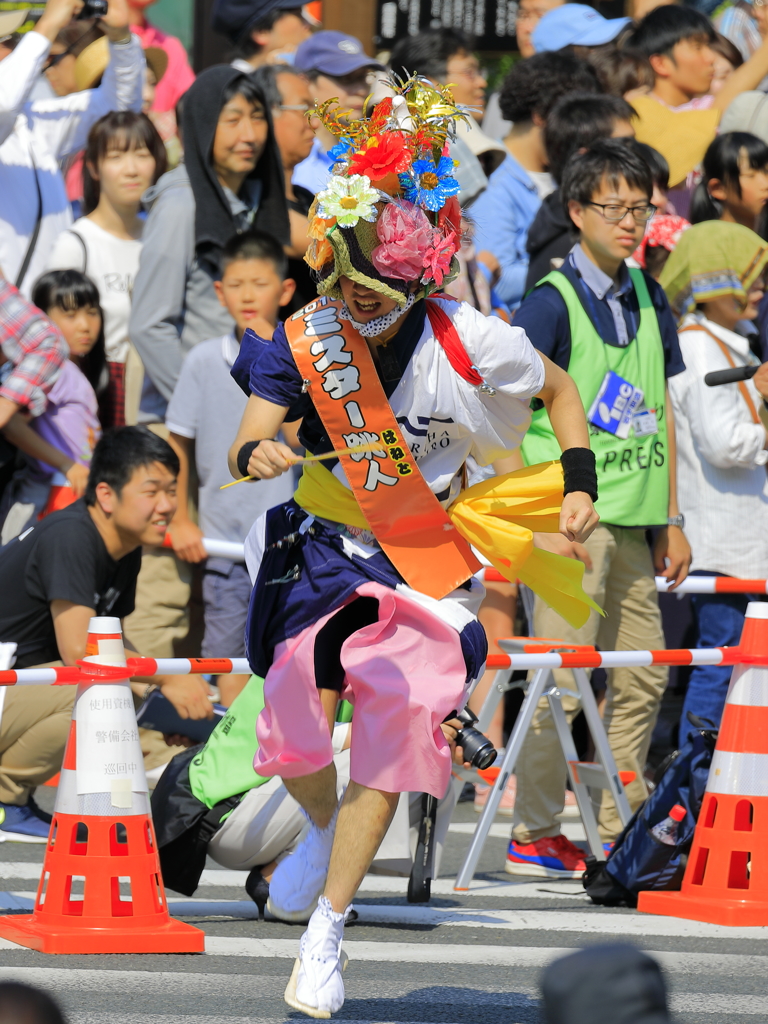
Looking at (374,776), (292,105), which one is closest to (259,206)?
(292,105)

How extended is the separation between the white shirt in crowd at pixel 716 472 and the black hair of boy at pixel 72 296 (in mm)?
2719

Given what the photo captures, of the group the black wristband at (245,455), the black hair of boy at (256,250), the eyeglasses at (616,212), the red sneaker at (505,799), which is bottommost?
the red sneaker at (505,799)

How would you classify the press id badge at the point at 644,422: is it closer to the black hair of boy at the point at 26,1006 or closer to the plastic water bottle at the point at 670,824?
the plastic water bottle at the point at 670,824

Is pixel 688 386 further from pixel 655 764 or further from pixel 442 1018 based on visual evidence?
pixel 442 1018

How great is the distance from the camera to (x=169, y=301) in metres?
7.50

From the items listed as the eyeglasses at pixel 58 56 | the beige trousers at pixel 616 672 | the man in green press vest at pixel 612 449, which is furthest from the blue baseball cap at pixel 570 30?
the beige trousers at pixel 616 672

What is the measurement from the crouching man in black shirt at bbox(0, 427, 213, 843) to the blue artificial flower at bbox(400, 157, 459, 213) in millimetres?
2427

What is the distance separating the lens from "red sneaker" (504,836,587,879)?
6207 mm

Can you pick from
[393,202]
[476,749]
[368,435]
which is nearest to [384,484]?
[368,435]

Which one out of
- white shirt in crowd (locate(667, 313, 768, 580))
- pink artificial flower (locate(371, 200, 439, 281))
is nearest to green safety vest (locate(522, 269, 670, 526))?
white shirt in crowd (locate(667, 313, 768, 580))

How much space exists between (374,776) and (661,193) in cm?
512

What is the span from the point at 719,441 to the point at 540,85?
99.2 inches

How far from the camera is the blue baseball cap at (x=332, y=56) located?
861 cm

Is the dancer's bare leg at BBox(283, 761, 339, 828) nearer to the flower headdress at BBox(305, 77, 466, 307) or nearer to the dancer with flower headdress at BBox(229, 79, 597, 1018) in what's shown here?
the dancer with flower headdress at BBox(229, 79, 597, 1018)
